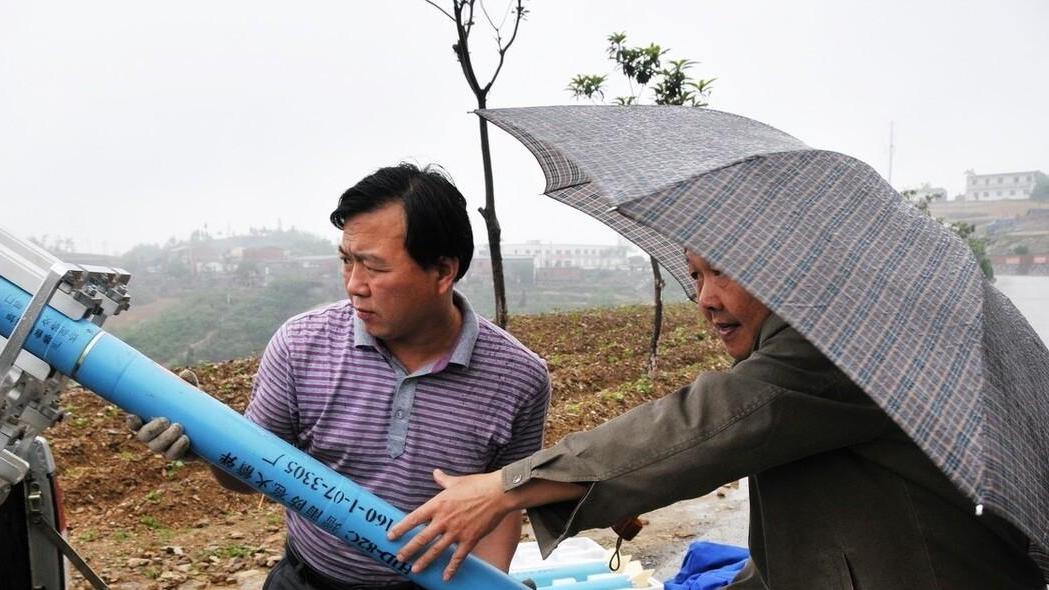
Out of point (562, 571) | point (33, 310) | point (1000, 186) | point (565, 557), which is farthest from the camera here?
point (1000, 186)

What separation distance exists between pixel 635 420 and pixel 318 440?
83cm

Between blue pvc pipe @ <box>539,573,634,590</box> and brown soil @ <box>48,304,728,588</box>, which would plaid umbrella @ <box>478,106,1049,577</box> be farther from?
brown soil @ <box>48,304,728,588</box>

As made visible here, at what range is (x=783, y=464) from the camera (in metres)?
1.78

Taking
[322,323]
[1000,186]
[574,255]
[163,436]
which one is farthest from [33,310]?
[574,255]

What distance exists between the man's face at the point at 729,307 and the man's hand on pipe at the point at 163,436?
1103 mm

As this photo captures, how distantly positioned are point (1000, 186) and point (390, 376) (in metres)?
11.6

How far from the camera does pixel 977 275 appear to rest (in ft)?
5.39

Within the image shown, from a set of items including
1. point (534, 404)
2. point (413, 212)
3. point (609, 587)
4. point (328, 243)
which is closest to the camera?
Answer: point (413, 212)

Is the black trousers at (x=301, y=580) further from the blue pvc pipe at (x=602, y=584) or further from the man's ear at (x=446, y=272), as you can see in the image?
the blue pvc pipe at (x=602, y=584)

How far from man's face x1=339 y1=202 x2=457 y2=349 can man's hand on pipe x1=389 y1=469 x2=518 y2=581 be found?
503 mm

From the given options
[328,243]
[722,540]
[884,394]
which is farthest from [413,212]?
[328,243]

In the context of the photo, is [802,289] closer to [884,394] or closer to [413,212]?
[884,394]

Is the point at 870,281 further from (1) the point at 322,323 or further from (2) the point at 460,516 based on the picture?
(1) the point at 322,323

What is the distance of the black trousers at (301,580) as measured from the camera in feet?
7.07
